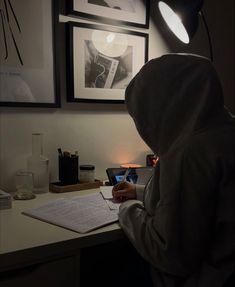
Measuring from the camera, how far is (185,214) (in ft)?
2.74

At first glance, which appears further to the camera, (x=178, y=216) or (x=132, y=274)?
(x=132, y=274)

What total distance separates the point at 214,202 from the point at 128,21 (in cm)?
124

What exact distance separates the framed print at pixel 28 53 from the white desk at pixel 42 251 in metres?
0.63

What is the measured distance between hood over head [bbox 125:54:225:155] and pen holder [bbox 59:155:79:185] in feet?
2.16

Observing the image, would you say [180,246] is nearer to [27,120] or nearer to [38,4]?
[27,120]

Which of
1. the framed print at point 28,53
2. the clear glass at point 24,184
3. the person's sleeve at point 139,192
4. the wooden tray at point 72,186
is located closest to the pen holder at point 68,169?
the wooden tray at point 72,186

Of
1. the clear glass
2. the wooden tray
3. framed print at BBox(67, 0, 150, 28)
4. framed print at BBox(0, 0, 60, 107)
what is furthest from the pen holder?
framed print at BBox(67, 0, 150, 28)

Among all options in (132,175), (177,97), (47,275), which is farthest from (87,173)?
(177,97)

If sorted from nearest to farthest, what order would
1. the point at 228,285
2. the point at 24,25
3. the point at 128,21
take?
the point at 228,285, the point at 24,25, the point at 128,21

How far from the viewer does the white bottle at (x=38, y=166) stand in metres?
1.51

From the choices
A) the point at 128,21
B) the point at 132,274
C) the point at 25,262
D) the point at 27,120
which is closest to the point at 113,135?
the point at 27,120

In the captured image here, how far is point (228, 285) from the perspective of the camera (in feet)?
2.73

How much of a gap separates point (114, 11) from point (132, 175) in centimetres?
85

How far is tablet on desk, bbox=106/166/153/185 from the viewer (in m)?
1.58
